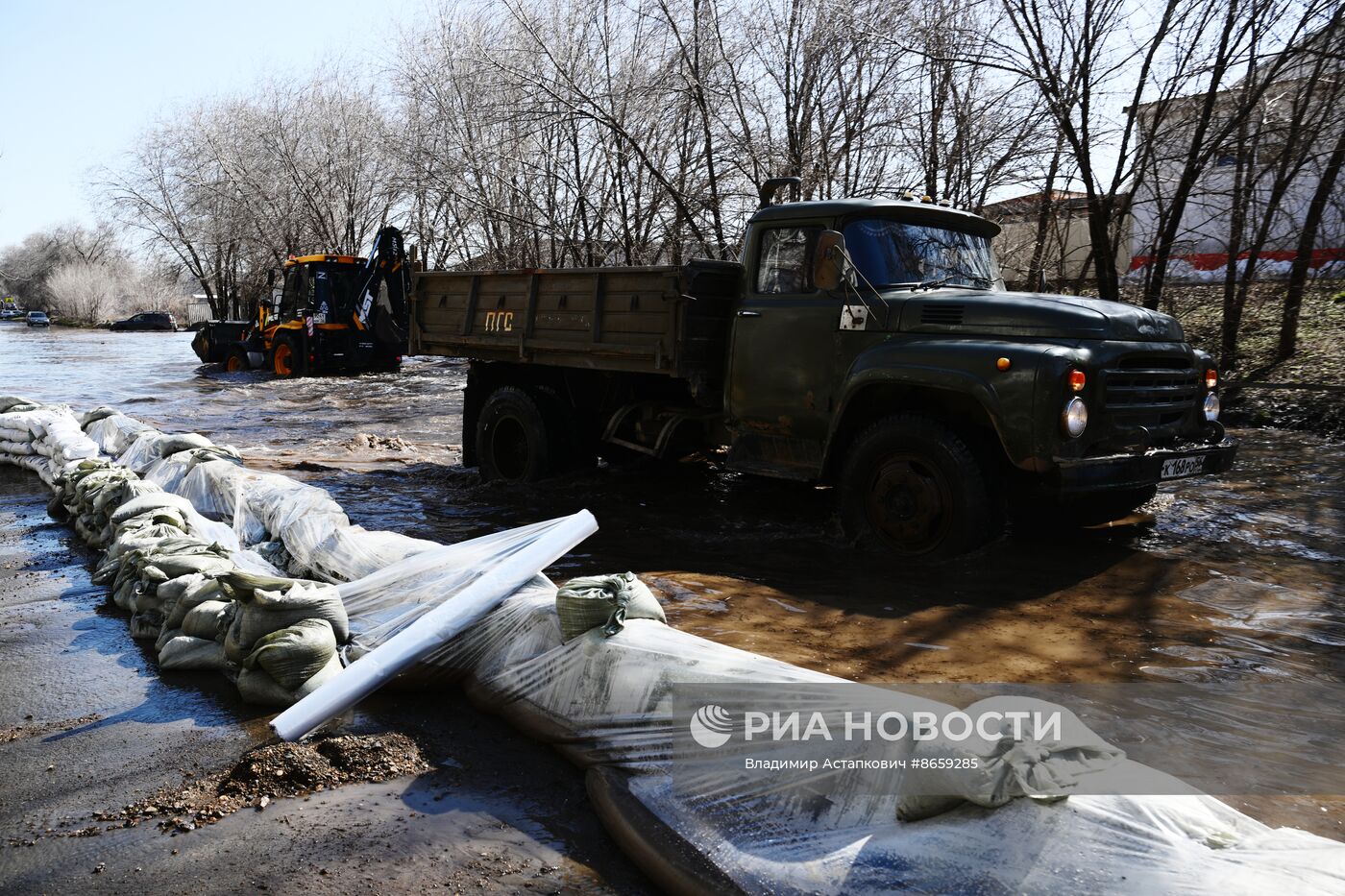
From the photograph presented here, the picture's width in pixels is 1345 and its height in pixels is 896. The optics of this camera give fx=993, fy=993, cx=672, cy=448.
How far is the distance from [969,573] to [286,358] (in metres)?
19.2

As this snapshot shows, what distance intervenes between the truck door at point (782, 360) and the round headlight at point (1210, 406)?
218 cm

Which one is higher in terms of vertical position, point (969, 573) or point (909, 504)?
point (909, 504)

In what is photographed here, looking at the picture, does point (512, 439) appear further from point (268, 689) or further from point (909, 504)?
point (268, 689)

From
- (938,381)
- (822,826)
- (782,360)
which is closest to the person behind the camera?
(822,826)

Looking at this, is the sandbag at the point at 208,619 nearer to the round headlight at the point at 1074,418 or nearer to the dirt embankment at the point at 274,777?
the dirt embankment at the point at 274,777

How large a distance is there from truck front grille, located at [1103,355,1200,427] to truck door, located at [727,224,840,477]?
163 centimetres

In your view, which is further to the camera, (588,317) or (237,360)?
(237,360)

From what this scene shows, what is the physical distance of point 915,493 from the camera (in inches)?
221

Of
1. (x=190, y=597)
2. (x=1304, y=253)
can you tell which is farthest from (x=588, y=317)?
(x=1304, y=253)

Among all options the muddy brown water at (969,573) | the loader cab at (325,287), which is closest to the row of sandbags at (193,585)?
the muddy brown water at (969,573)

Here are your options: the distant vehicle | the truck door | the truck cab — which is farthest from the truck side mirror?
the distant vehicle

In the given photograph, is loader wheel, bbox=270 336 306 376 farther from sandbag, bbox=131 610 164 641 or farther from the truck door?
sandbag, bbox=131 610 164 641

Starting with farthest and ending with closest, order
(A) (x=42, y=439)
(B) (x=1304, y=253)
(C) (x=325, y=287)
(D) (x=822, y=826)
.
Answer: (C) (x=325, y=287) < (B) (x=1304, y=253) < (A) (x=42, y=439) < (D) (x=822, y=826)

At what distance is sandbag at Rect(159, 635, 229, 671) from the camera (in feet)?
13.3
